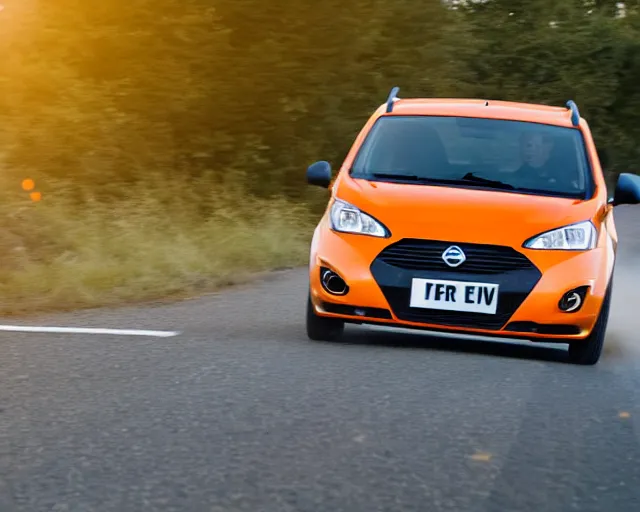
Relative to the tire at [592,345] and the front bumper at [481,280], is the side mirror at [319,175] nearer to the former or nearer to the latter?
the front bumper at [481,280]

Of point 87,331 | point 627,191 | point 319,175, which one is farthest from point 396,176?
point 87,331

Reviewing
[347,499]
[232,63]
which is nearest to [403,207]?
[347,499]

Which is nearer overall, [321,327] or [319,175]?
[321,327]

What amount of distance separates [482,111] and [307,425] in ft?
14.1

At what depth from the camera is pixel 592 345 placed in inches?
322

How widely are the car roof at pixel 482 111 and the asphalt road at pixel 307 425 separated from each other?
5.34ft

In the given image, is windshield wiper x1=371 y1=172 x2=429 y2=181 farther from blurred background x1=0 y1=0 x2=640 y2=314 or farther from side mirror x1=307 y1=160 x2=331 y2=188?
blurred background x1=0 y1=0 x2=640 y2=314

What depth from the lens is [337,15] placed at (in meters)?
20.6

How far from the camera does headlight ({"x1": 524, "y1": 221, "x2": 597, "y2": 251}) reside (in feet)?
26.0

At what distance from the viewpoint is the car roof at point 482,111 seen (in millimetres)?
9398

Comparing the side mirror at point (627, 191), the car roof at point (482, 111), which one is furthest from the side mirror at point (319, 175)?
the side mirror at point (627, 191)

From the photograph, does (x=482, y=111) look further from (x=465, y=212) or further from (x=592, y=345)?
(x=592, y=345)

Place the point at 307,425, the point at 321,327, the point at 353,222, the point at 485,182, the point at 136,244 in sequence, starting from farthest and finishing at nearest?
1. the point at 136,244
2. the point at 485,182
3. the point at 321,327
4. the point at 353,222
5. the point at 307,425

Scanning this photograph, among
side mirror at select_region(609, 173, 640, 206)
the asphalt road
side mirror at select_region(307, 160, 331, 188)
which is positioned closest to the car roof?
side mirror at select_region(609, 173, 640, 206)
